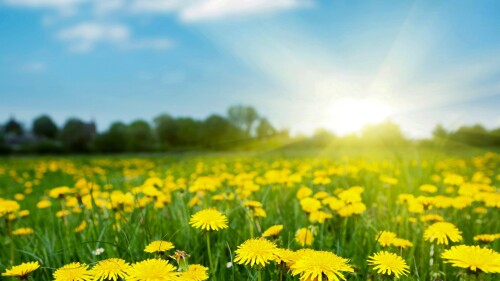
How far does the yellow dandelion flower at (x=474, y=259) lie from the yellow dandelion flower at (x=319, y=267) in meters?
0.36

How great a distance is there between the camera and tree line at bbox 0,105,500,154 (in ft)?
94.5

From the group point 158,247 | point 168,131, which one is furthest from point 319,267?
point 168,131

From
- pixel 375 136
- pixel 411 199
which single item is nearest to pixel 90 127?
pixel 411 199

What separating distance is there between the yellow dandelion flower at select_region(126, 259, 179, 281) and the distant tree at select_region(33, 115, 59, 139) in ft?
285

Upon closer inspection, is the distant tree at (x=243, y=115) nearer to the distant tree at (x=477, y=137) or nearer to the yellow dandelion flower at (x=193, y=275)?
the distant tree at (x=477, y=137)

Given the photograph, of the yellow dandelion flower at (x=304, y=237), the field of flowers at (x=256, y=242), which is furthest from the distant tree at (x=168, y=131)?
the yellow dandelion flower at (x=304, y=237)

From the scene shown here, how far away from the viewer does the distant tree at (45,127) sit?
79.0 meters

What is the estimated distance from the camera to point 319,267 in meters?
1.12

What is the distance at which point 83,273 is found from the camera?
1.26 meters

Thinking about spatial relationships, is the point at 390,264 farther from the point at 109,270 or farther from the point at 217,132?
the point at 217,132

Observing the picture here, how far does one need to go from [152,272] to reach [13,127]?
87.3 meters

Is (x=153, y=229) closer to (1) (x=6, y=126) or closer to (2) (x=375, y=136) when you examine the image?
(2) (x=375, y=136)

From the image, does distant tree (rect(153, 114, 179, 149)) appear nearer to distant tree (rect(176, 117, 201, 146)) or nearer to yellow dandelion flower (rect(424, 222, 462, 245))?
distant tree (rect(176, 117, 201, 146))

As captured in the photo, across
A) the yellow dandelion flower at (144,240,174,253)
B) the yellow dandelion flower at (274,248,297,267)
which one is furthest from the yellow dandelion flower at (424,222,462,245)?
the yellow dandelion flower at (144,240,174,253)
